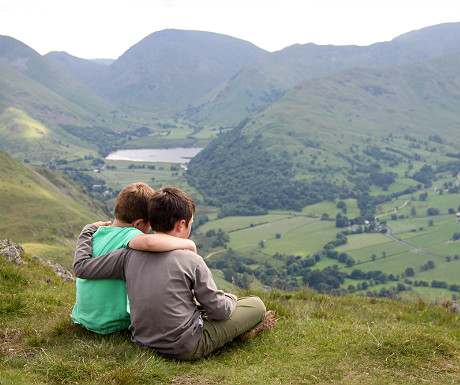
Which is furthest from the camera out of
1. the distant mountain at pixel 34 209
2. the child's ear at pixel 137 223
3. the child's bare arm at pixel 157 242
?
the distant mountain at pixel 34 209

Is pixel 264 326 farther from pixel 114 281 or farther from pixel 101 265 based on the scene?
pixel 101 265

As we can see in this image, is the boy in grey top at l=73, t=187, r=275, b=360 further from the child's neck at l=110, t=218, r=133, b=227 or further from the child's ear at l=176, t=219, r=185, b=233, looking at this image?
the child's neck at l=110, t=218, r=133, b=227

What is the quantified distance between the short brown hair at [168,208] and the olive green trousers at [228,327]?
5.94ft

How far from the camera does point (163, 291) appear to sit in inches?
225

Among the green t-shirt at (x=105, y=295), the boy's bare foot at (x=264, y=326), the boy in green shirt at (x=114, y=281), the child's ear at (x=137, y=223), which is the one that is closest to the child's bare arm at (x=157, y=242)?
the boy in green shirt at (x=114, y=281)

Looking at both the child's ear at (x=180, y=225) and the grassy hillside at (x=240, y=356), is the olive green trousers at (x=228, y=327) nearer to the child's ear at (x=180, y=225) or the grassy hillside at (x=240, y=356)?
the grassy hillside at (x=240, y=356)

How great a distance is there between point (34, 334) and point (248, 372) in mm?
3658

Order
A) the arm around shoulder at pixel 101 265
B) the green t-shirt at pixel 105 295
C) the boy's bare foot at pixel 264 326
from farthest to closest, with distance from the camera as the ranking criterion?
1. the boy's bare foot at pixel 264 326
2. the green t-shirt at pixel 105 295
3. the arm around shoulder at pixel 101 265

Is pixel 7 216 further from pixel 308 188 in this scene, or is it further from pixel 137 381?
pixel 308 188

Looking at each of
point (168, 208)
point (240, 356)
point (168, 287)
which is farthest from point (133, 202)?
point (240, 356)

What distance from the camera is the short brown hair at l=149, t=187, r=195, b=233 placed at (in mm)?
5660

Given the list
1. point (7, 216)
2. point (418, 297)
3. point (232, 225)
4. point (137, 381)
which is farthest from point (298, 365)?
point (232, 225)

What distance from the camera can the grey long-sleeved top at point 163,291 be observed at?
5.73 m

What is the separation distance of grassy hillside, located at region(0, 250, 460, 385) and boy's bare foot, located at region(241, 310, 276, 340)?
4.2 inches
